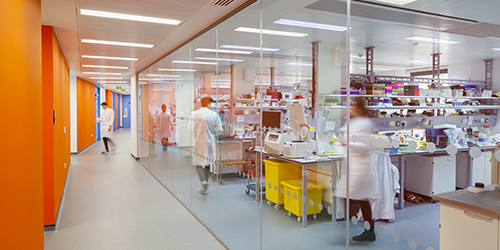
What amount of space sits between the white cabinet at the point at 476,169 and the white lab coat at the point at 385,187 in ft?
1.03

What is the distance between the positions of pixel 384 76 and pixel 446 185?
0.64 metres

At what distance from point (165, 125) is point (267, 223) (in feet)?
14.0

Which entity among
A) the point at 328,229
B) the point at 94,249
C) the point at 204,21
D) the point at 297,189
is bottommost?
the point at 94,249

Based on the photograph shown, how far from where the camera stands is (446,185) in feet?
4.85

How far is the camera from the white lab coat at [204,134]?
4.32 m

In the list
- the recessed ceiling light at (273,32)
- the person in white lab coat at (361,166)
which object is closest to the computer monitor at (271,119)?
the recessed ceiling light at (273,32)

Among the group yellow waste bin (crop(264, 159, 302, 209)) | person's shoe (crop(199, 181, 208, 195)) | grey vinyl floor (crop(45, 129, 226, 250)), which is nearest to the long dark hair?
yellow waste bin (crop(264, 159, 302, 209))

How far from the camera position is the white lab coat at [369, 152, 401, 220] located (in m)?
1.76

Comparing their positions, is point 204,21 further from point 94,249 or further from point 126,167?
point 126,167

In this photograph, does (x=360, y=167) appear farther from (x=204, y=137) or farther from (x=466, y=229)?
(x=204, y=137)

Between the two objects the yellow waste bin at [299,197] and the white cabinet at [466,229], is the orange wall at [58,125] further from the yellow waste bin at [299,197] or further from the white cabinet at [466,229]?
the white cabinet at [466,229]

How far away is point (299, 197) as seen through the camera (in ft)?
8.98

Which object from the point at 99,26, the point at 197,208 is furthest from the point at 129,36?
the point at 197,208

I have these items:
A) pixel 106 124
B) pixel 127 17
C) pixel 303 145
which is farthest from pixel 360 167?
pixel 106 124
